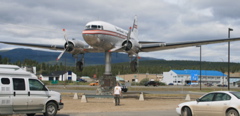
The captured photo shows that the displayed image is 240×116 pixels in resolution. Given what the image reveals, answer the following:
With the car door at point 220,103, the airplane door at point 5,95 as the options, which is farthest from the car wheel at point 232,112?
the airplane door at point 5,95

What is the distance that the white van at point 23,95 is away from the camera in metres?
13.6

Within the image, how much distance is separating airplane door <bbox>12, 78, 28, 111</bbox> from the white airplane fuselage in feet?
56.8

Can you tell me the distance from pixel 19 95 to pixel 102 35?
18514 millimetres

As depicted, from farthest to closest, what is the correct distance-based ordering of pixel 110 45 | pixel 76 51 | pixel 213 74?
pixel 213 74, pixel 76 51, pixel 110 45

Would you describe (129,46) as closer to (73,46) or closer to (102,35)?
(102,35)

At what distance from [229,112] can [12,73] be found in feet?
32.5

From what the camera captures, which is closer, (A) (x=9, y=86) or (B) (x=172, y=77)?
(A) (x=9, y=86)

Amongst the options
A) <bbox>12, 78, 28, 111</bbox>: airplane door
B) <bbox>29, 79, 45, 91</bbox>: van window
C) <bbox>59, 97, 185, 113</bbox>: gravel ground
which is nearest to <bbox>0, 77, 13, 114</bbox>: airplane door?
<bbox>12, 78, 28, 111</bbox>: airplane door

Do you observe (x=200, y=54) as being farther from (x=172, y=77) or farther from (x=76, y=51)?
(x=172, y=77)

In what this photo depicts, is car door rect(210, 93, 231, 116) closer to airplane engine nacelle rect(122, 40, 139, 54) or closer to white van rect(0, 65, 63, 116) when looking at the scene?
white van rect(0, 65, 63, 116)

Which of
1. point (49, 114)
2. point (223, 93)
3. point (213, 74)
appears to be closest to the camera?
point (223, 93)

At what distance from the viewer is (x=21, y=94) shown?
14.1 metres

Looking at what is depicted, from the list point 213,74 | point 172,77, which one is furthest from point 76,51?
point 213,74

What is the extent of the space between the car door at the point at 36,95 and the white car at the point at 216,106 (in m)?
6.84
